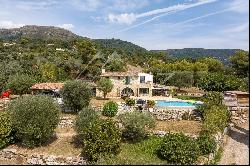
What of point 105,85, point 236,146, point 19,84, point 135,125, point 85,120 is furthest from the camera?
point 19,84

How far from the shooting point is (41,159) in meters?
32.1

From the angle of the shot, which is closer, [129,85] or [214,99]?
[214,99]

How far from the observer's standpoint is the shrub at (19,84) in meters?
51.4

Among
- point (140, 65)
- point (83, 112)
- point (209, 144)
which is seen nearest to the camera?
point (209, 144)

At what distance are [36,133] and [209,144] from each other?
14.8m

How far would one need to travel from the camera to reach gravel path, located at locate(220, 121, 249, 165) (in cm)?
2909

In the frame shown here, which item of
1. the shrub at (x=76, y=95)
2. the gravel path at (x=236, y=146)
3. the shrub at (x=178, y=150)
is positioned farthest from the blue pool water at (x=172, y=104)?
the shrub at (x=178, y=150)

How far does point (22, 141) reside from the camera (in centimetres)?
3491

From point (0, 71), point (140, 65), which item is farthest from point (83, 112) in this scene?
point (140, 65)

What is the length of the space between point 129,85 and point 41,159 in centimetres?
2535

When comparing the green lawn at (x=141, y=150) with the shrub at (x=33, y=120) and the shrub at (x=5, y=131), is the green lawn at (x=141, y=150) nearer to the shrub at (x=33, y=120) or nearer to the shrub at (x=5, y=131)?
the shrub at (x=33, y=120)

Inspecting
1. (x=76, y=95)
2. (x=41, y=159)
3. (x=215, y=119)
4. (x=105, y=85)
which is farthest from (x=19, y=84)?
(x=215, y=119)

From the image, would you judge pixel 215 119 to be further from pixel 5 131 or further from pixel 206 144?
pixel 5 131

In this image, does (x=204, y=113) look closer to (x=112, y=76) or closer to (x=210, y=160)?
(x=210, y=160)
